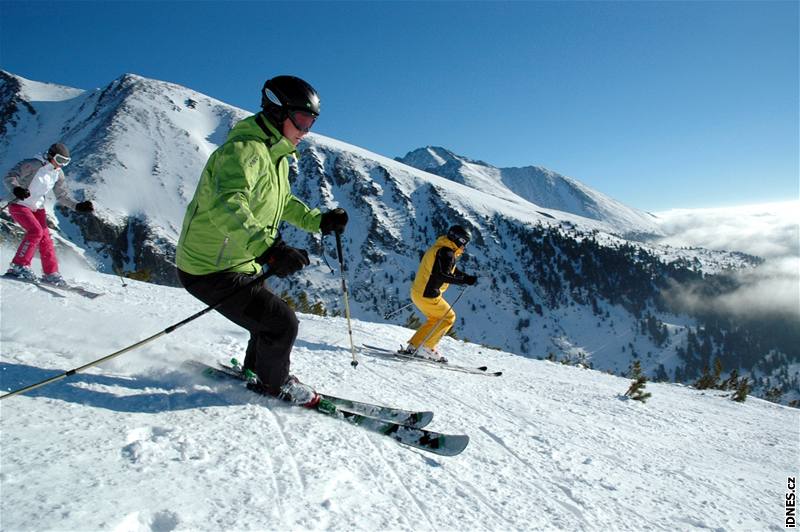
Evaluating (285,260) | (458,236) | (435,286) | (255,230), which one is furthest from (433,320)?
(255,230)

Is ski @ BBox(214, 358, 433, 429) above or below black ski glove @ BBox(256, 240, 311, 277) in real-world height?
below

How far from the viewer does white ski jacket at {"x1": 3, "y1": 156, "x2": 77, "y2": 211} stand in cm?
720

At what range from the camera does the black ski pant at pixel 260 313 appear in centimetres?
361

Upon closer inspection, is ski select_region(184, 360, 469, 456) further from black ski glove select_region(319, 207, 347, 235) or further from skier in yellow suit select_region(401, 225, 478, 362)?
skier in yellow suit select_region(401, 225, 478, 362)

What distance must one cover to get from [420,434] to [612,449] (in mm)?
2293

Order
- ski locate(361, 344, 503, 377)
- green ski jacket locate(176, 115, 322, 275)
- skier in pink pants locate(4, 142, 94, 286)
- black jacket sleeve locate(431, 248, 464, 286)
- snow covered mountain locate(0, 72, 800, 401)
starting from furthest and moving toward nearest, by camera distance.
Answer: snow covered mountain locate(0, 72, 800, 401) → black jacket sleeve locate(431, 248, 464, 286) → ski locate(361, 344, 503, 377) → skier in pink pants locate(4, 142, 94, 286) → green ski jacket locate(176, 115, 322, 275)

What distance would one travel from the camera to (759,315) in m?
191

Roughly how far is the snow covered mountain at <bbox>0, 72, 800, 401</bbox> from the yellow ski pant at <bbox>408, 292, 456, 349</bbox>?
10958cm

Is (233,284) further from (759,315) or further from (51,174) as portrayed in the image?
(759,315)

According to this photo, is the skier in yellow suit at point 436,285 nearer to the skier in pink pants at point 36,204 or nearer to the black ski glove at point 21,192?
the skier in pink pants at point 36,204

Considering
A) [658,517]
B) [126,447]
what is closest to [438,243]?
[658,517]

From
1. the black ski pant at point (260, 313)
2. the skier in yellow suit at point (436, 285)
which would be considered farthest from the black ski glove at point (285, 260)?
the skier in yellow suit at point (436, 285)

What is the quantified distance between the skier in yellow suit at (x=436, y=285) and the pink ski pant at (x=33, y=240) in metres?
6.31

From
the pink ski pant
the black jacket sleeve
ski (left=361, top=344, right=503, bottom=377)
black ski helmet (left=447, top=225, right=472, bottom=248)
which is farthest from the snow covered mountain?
the pink ski pant
